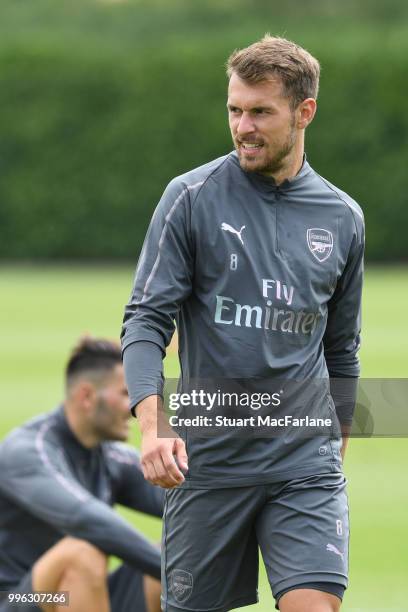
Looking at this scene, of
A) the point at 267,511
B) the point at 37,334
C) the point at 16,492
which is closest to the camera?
the point at 267,511

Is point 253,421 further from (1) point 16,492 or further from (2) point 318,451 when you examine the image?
(1) point 16,492

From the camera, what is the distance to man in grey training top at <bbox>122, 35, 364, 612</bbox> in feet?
12.9

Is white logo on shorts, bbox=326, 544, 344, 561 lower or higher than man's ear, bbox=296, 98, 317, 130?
lower

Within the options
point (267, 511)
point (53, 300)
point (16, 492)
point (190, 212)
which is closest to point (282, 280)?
point (190, 212)

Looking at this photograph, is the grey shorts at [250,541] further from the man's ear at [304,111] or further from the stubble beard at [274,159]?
the man's ear at [304,111]

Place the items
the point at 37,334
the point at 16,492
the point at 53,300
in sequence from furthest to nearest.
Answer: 1. the point at 53,300
2. the point at 37,334
3. the point at 16,492

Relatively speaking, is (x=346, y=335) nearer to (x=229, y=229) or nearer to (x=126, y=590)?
(x=229, y=229)

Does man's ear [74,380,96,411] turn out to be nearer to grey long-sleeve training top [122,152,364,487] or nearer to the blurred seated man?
the blurred seated man

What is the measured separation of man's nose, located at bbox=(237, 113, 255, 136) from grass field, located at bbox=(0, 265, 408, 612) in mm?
935

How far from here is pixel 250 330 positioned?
398 centimetres

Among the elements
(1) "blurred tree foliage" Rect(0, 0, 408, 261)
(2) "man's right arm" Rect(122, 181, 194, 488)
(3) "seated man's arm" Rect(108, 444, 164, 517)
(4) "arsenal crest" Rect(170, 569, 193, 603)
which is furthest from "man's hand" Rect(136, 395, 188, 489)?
(1) "blurred tree foliage" Rect(0, 0, 408, 261)

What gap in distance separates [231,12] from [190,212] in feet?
181

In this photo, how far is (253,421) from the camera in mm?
3988

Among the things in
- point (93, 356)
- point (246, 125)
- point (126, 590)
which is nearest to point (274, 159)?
point (246, 125)
